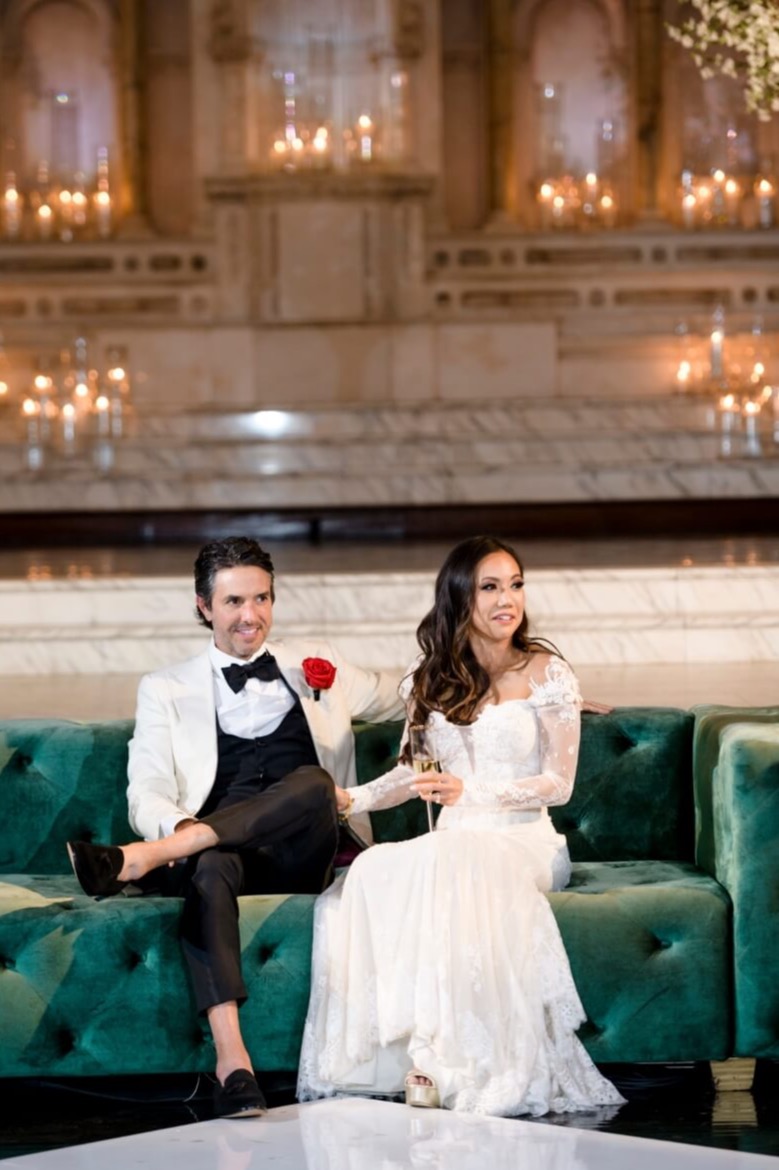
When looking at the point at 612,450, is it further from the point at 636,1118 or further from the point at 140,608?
the point at 636,1118

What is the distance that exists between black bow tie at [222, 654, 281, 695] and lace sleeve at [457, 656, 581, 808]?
643mm

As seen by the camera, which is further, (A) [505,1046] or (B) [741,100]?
(B) [741,100]

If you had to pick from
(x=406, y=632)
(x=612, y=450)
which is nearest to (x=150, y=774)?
(x=406, y=632)

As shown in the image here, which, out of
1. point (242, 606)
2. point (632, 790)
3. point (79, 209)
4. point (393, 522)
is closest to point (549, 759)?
point (632, 790)

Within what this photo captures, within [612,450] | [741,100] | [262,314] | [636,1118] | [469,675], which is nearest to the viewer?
[636,1118]

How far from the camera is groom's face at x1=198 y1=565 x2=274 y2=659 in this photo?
188 inches

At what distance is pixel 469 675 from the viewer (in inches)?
185

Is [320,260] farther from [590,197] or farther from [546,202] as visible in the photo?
[590,197]

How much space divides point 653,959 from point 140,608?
5249 millimetres

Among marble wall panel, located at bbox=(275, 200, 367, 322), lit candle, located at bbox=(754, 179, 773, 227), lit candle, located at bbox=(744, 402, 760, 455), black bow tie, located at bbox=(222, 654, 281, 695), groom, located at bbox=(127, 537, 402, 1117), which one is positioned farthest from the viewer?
lit candle, located at bbox=(754, 179, 773, 227)

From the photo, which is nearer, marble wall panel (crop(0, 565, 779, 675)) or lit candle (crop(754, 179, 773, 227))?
marble wall panel (crop(0, 565, 779, 675))

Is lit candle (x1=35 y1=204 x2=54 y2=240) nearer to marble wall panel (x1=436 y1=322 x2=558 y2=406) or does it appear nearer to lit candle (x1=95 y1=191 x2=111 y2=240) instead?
lit candle (x1=95 y1=191 x2=111 y2=240)

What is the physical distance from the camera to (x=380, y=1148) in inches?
150

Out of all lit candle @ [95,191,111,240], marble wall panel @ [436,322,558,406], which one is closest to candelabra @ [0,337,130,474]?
lit candle @ [95,191,111,240]
